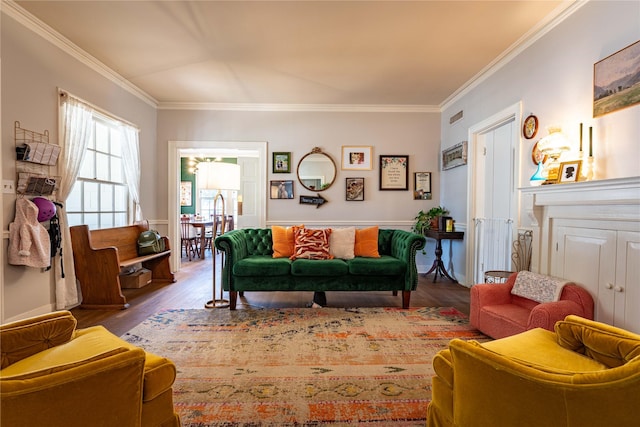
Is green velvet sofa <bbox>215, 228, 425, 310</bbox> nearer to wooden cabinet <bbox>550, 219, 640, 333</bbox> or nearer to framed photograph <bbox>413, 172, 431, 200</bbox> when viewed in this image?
wooden cabinet <bbox>550, 219, 640, 333</bbox>

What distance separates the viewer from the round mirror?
5082 mm

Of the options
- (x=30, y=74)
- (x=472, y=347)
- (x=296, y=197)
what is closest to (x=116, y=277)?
(x=30, y=74)

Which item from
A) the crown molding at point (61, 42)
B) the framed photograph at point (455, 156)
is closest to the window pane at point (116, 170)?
the crown molding at point (61, 42)

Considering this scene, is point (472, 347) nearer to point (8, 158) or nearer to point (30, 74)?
point (8, 158)

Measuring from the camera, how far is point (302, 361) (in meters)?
2.18

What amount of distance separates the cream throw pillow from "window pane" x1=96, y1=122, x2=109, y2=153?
10.4 ft

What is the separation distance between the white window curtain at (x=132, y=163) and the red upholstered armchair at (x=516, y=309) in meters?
4.48

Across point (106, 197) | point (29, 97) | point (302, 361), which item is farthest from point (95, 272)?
point (302, 361)

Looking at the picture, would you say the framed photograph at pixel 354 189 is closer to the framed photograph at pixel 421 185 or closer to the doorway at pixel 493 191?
the framed photograph at pixel 421 185

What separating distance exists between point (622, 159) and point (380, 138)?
3.34m

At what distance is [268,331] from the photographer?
2.71m

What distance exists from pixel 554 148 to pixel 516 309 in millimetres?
1346

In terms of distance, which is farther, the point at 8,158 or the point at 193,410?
the point at 8,158

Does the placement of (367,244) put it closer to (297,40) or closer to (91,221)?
(297,40)
